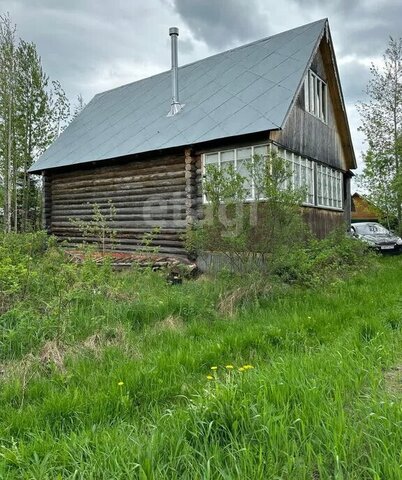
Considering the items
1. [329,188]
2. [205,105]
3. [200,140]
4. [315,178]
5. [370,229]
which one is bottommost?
[370,229]

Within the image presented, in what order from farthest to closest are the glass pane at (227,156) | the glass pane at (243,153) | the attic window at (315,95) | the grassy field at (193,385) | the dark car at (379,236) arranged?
the dark car at (379,236) → the attic window at (315,95) → the glass pane at (227,156) → the glass pane at (243,153) → the grassy field at (193,385)

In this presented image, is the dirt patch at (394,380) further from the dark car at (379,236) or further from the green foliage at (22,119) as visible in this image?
the green foliage at (22,119)

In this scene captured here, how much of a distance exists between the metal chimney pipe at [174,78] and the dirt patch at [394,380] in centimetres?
1231

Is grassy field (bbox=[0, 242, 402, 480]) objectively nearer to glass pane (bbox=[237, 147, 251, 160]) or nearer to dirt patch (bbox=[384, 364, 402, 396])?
dirt patch (bbox=[384, 364, 402, 396])

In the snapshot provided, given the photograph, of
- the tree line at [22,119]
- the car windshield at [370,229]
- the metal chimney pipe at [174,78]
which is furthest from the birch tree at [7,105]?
the car windshield at [370,229]

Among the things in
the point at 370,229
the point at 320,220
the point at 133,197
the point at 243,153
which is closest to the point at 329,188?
the point at 320,220

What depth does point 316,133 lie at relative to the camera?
1409cm

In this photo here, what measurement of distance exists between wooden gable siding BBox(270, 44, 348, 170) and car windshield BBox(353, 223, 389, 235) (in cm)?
410

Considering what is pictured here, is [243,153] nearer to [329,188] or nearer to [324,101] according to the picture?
[329,188]

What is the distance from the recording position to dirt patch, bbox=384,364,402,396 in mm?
3059

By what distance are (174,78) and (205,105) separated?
2.40m

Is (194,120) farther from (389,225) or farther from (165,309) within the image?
(389,225)

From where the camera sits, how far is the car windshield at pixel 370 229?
19750 millimetres

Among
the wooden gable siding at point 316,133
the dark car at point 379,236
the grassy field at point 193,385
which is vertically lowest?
the grassy field at point 193,385
